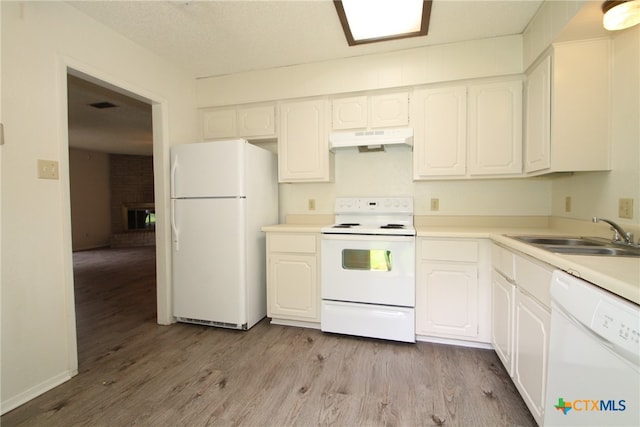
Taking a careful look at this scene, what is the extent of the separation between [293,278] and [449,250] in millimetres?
1294

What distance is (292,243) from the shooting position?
8.41 ft

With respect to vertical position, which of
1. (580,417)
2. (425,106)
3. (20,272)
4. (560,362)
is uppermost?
(425,106)

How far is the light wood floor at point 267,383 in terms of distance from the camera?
1501 mm

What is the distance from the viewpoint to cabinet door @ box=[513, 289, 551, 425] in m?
1.27

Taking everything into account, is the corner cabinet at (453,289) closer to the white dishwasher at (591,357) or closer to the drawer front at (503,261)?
the drawer front at (503,261)

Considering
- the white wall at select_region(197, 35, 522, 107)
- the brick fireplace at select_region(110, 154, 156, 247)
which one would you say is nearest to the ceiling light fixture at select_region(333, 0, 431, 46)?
the white wall at select_region(197, 35, 522, 107)

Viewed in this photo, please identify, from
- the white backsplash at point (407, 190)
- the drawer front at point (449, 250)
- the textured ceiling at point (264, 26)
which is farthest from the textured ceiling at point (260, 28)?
the drawer front at point (449, 250)

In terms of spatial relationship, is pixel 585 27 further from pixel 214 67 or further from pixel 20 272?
pixel 20 272

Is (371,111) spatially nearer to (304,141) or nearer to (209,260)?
(304,141)

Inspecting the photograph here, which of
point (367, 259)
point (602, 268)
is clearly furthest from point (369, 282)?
point (602, 268)

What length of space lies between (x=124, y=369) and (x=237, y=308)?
0.84m

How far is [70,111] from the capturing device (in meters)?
4.32

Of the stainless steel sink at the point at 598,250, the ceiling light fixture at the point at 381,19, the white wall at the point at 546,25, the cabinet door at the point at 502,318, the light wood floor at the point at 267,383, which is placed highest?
the ceiling light fixture at the point at 381,19

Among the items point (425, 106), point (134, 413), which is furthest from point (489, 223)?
point (134, 413)
